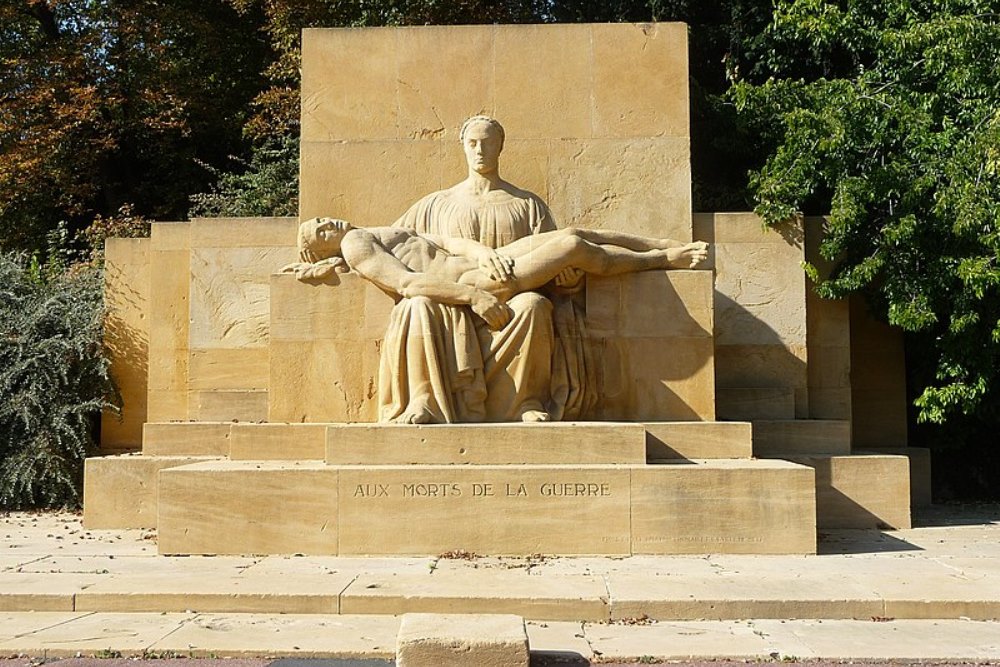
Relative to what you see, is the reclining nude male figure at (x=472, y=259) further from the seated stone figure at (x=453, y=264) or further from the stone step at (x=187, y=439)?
the stone step at (x=187, y=439)

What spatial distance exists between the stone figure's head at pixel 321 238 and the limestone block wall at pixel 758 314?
4.68 m

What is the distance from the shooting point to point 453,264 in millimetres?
11398

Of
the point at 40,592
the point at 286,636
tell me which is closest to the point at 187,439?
the point at 40,592

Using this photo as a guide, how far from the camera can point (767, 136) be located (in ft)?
50.8

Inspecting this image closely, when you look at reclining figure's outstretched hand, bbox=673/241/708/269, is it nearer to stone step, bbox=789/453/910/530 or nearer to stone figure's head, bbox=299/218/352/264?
stone step, bbox=789/453/910/530

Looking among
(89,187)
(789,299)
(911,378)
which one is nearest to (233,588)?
(789,299)

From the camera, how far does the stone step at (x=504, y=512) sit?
31.8 feet

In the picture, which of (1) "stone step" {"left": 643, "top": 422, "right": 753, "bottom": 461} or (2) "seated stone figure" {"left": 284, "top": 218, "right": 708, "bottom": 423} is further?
(1) "stone step" {"left": 643, "top": 422, "right": 753, "bottom": 461}

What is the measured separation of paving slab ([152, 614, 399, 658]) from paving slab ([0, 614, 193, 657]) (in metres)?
0.14

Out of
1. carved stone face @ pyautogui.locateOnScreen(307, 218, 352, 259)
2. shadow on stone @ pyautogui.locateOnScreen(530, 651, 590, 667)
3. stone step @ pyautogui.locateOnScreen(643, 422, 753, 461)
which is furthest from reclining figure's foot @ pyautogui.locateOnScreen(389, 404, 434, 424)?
shadow on stone @ pyautogui.locateOnScreen(530, 651, 590, 667)

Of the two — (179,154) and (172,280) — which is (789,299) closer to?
(172,280)

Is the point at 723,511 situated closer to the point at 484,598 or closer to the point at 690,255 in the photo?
the point at 484,598

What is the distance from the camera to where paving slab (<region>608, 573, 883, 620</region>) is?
758 centimetres

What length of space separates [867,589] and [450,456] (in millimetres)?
3795
